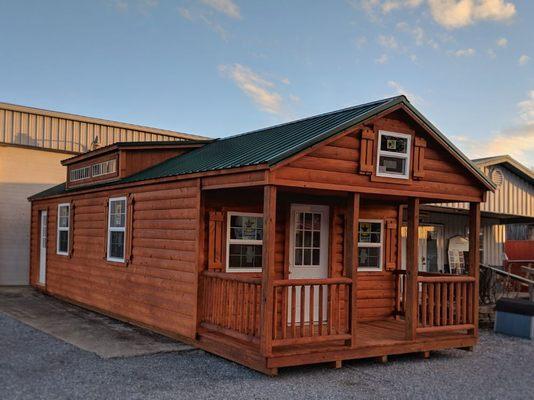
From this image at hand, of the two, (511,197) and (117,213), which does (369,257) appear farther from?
(511,197)

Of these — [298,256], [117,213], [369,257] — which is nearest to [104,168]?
[117,213]

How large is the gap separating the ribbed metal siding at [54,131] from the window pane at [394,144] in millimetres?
12344

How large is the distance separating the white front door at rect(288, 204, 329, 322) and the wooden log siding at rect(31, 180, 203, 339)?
1.82 meters


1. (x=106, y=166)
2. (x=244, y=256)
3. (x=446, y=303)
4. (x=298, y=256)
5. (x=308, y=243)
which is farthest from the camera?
(x=106, y=166)

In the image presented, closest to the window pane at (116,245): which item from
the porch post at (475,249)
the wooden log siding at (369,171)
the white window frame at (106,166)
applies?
the white window frame at (106,166)

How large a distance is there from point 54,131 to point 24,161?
4.58 feet

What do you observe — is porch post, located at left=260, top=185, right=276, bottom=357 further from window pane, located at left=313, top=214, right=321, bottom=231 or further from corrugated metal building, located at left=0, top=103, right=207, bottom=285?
corrugated metal building, located at left=0, top=103, right=207, bottom=285

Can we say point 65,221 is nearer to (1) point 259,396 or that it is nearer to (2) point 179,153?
(2) point 179,153

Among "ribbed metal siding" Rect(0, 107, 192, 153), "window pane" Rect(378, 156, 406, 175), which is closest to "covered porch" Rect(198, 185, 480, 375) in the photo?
"window pane" Rect(378, 156, 406, 175)

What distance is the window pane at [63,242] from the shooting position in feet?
43.5

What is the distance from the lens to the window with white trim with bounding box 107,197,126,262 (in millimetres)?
10523

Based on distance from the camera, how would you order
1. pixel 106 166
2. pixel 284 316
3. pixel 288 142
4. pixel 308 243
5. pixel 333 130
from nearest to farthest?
pixel 284 316, pixel 333 130, pixel 288 142, pixel 308 243, pixel 106 166

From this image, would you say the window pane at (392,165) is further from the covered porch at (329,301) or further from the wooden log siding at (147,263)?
the wooden log siding at (147,263)

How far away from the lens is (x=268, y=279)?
21.9ft
